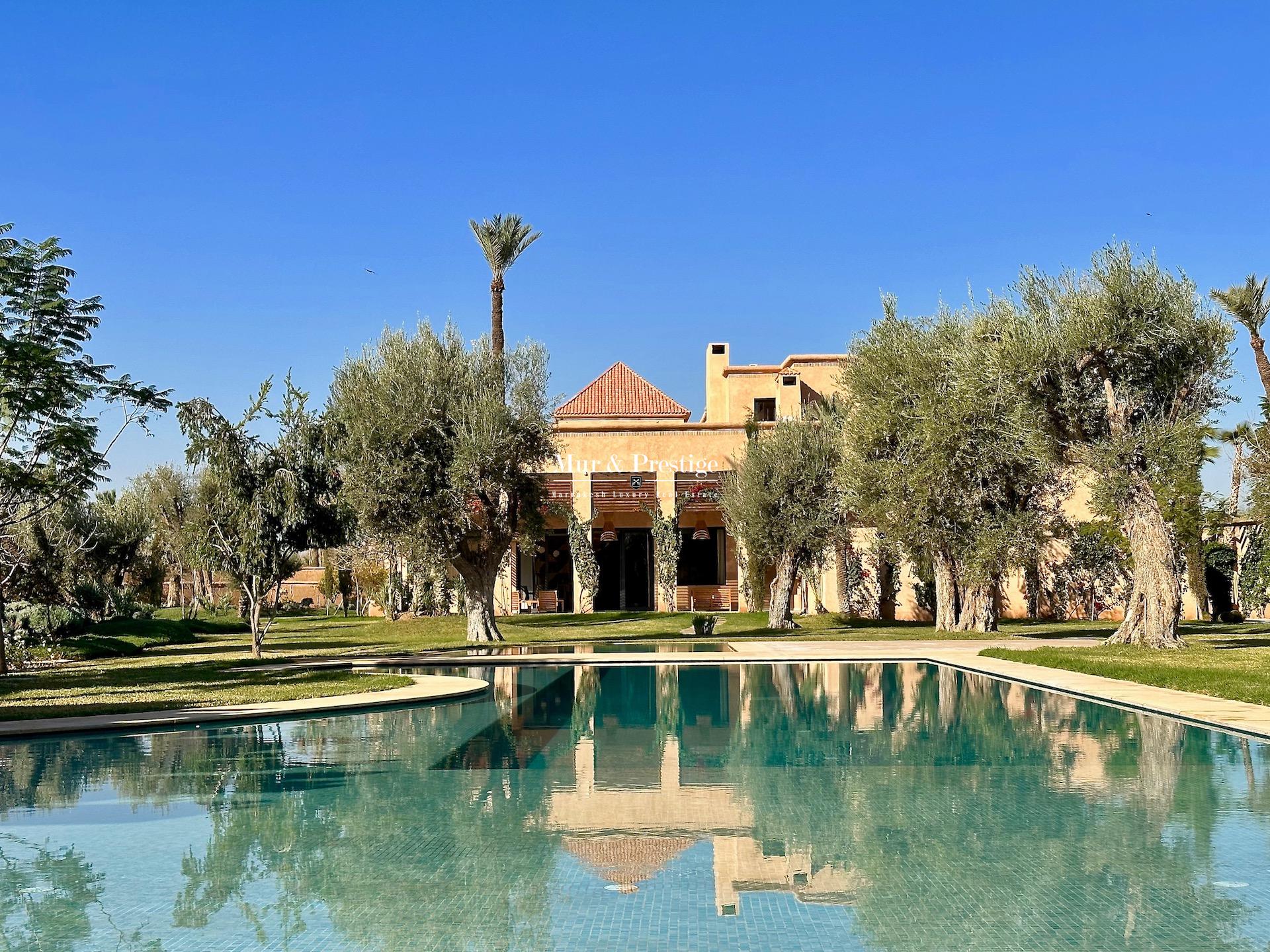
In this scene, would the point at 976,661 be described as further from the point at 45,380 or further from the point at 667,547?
the point at 667,547

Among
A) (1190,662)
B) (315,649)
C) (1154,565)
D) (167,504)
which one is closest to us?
(1190,662)

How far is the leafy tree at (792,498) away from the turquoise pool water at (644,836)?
16.3 meters

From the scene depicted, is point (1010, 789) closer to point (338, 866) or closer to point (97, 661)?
point (338, 866)

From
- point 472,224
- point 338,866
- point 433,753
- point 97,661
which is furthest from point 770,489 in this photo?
point 338,866

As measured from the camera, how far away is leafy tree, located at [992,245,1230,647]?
1977cm

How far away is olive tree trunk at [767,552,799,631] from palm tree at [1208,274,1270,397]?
44.8ft

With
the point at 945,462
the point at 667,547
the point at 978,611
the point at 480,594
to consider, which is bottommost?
the point at 978,611

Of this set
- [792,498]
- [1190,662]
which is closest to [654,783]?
[1190,662]

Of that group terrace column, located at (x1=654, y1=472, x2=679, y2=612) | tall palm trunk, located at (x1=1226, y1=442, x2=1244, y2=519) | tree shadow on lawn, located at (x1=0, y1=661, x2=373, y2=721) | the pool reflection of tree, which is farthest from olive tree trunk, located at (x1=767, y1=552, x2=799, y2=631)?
the pool reflection of tree

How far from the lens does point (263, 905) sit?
19.5 feet

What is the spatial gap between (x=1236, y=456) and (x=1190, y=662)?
21346 mm

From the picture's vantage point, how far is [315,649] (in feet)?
80.8

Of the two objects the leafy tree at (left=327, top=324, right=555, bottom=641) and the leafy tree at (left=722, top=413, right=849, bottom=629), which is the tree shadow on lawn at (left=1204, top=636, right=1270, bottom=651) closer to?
the leafy tree at (left=722, top=413, right=849, bottom=629)

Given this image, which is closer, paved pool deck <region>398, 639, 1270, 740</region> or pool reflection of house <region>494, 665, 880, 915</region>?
pool reflection of house <region>494, 665, 880, 915</region>
